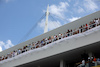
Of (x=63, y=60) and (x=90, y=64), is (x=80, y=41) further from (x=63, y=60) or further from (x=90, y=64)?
(x=63, y=60)

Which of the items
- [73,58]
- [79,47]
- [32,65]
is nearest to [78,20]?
[73,58]

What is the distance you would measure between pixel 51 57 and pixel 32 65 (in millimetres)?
4458

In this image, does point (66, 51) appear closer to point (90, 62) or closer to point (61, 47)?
point (61, 47)

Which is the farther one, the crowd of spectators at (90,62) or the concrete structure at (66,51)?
the concrete structure at (66,51)

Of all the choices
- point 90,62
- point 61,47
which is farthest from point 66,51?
point 90,62

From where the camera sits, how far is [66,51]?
733 inches

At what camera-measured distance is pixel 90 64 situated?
616 inches

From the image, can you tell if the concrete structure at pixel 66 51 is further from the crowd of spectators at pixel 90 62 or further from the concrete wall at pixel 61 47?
the crowd of spectators at pixel 90 62

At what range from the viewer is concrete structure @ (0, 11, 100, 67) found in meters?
17.3

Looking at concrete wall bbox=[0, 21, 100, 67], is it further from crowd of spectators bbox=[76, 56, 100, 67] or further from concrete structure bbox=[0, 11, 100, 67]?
crowd of spectators bbox=[76, 56, 100, 67]

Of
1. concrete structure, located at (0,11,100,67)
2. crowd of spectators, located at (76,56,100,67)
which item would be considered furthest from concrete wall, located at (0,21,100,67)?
crowd of spectators, located at (76,56,100,67)

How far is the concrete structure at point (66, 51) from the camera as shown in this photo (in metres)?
17.3

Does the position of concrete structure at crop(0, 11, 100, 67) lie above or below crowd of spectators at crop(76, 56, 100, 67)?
above

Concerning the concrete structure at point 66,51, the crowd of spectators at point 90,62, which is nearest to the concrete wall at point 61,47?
the concrete structure at point 66,51
